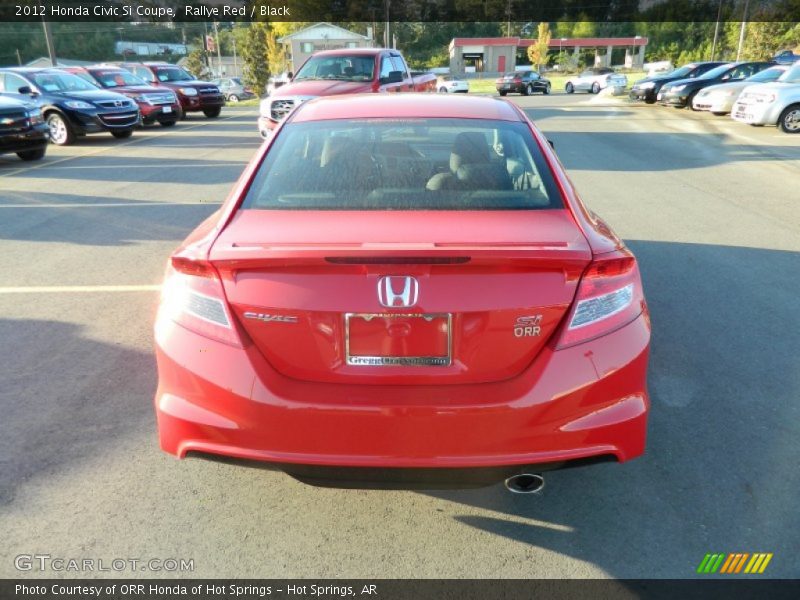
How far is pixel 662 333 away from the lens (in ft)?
14.7

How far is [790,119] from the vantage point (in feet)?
51.0

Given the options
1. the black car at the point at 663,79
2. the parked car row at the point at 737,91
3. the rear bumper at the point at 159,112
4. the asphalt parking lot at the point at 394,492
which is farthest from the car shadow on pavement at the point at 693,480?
the black car at the point at 663,79

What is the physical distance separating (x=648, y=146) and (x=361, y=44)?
190 ft

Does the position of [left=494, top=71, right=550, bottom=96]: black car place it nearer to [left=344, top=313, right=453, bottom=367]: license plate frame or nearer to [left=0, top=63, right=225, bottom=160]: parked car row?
[left=0, top=63, right=225, bottom=160]: parked car row

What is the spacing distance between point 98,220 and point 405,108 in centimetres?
572

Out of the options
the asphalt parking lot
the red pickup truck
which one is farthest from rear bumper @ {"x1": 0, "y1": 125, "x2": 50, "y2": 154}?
the asphalt parking lot

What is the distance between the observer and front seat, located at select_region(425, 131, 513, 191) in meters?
2.96

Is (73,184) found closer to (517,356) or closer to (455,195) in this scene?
(455,195)

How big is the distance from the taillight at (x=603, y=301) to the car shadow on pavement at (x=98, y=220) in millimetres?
5497

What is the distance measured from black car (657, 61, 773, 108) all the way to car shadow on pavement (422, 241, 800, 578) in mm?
20338

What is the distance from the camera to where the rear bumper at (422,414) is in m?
2.21

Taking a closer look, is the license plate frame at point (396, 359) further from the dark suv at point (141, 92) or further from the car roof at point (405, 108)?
the dark suv at point (141, 92)

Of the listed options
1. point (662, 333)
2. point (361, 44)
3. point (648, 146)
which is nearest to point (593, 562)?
point (662, 333)

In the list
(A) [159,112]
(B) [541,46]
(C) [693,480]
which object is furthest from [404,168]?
(B) [541,46]
